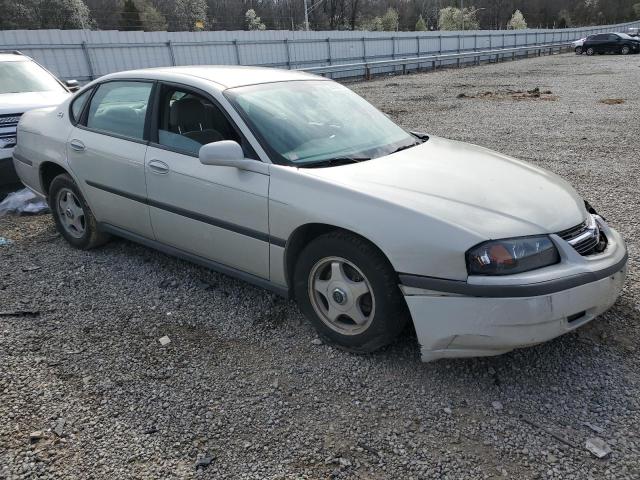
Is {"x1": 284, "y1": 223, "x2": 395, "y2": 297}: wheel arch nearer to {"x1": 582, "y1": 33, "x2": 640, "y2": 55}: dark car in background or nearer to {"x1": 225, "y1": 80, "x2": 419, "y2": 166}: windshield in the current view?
{"x1": 225, "y1": 80, "x2": 419, "y2": 166}: windshield

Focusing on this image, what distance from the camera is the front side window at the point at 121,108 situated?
3992 millimetres

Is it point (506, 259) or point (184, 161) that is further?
point (184, 161)

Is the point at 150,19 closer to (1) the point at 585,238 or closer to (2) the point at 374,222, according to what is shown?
(2) the point at 374,222

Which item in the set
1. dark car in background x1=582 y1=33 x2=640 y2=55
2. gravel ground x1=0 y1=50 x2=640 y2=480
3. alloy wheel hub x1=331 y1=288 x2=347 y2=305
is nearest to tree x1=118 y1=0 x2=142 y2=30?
dark car in background x1=582 y1=33 x2=640 y2=55

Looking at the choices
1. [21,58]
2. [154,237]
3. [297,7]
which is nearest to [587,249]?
[154,237]

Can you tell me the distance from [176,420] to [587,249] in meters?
2.36

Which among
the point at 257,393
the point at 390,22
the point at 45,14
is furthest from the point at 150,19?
the point at 257,393

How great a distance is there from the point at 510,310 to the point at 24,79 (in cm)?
760

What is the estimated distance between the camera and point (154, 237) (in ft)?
13.2

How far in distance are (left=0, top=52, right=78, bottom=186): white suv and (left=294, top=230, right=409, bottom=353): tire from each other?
4826mm

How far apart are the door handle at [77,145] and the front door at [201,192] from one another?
913mm

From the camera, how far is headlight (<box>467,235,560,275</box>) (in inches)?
99.8

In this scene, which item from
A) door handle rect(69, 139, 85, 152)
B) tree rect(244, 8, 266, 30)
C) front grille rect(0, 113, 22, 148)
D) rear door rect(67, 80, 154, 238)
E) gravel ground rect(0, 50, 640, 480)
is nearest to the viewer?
gravel ground rect(0, 50, 640, 480)

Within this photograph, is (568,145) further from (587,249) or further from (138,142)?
(138,142)
